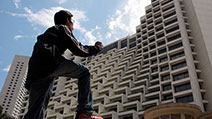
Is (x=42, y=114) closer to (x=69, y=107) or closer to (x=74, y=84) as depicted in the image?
(x=69, y=107)

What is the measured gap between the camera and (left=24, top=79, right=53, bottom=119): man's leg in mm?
2577

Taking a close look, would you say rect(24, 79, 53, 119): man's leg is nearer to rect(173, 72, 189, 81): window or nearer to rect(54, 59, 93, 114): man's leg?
rect(54, 59, 93, 114): man's leg

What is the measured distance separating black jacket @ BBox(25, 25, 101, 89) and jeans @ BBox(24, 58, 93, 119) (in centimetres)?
13

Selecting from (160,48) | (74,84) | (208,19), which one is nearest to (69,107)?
(74,84)

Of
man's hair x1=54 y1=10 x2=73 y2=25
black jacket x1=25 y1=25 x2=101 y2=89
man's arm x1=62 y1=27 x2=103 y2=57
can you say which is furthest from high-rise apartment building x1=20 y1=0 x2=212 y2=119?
black jacket x1=25 y1=25 x2=101 y2=89

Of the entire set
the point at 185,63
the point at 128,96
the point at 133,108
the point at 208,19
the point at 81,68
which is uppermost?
the point at 208,19

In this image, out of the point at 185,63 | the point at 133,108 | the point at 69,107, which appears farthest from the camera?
the point at 69,107

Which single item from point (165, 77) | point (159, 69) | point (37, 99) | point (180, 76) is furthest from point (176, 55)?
point (37, 99)

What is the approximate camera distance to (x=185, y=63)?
39.9 meters

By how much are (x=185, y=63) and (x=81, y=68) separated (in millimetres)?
40881

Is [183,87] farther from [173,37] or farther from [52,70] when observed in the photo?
Answer: [52,70]

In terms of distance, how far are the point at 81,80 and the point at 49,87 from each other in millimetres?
491

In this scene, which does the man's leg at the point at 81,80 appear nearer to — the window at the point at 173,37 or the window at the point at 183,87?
the window at the point at 183,87

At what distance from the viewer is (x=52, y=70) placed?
2.51m
